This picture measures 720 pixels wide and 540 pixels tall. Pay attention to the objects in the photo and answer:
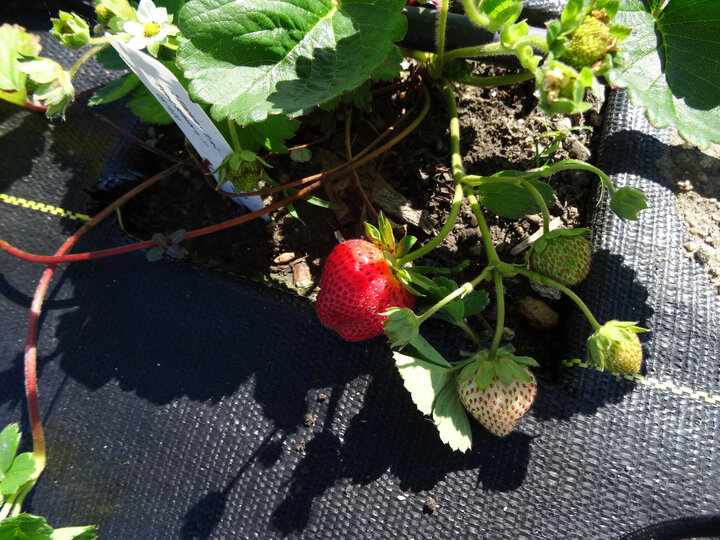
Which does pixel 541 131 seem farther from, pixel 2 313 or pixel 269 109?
pixel 2 313

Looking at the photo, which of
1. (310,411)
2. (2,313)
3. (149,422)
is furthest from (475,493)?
(2,313)

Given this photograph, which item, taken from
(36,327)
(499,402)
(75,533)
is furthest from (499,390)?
(36,327)

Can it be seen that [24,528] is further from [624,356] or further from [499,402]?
[624,356]

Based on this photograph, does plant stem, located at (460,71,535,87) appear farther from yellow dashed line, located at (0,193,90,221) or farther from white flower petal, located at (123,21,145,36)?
yellow dashed line, located at (0,193,90,221)

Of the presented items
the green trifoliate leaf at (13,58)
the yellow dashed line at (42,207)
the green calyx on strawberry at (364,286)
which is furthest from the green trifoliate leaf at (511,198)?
the green trifoliate leaf at (13,58)

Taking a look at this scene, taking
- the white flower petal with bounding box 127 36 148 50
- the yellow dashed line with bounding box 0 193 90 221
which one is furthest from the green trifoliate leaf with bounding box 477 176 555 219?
the yellow dashed line with bounding box 0 193 90 221
